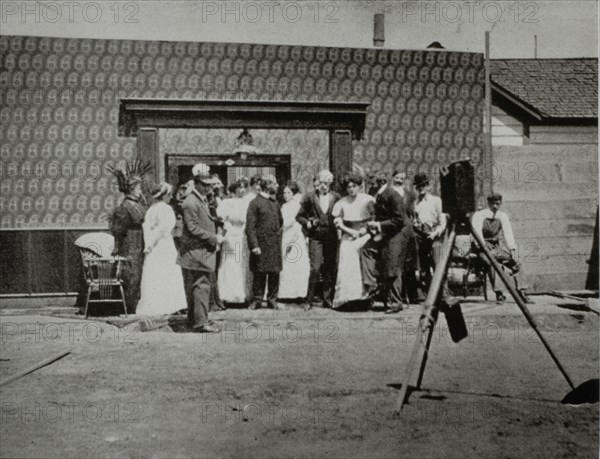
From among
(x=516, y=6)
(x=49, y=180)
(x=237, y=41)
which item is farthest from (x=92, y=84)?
(x=516, y=6)

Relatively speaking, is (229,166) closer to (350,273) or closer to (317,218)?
(317,218)

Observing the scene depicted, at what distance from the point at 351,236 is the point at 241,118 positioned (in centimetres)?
381

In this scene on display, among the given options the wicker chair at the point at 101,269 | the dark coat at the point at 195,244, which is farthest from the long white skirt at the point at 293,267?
the dark coat at the point at 195,244

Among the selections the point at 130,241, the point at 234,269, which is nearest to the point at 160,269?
the point at 130,241

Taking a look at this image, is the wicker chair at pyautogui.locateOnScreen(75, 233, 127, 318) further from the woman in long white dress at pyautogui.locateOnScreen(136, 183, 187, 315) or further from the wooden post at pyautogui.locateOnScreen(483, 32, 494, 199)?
the wooden post at pyautogui.locateOnScreen(483, 32, 494, 199)

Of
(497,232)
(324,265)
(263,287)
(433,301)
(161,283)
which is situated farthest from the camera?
(497,232)

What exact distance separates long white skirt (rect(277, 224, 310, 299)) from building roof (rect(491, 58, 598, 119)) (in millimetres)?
5885

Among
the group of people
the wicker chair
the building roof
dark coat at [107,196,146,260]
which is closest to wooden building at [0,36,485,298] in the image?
the wicker chair

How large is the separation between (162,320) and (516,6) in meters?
5.33

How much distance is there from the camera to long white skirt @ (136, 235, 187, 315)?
949 centimetres

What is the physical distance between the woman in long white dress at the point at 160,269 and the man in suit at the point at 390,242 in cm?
255

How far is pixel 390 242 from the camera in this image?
31.6 feet

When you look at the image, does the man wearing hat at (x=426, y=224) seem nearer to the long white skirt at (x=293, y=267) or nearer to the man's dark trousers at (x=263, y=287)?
the long white skirt at (x=293, y=267)

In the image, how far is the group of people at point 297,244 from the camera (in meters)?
9.60
